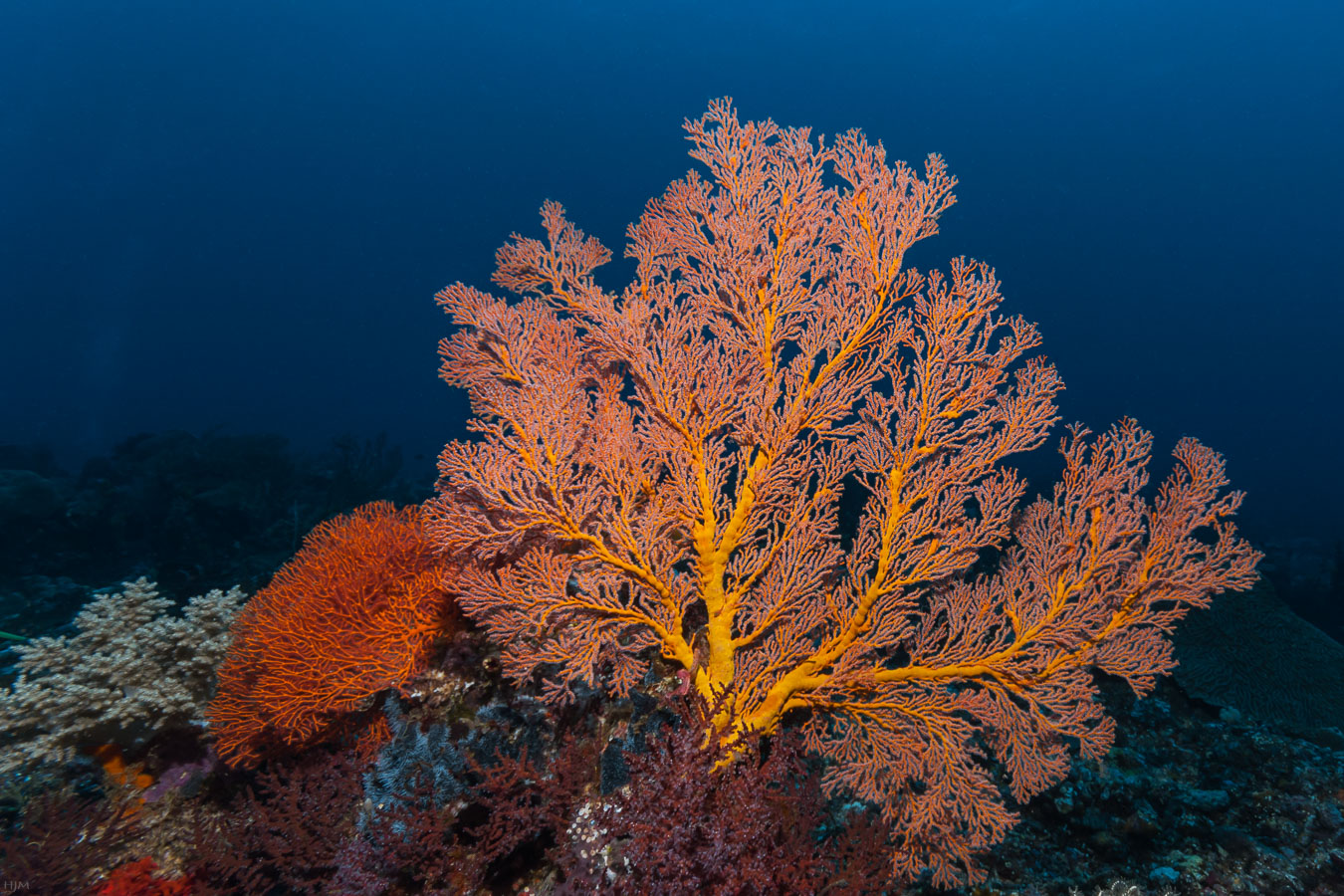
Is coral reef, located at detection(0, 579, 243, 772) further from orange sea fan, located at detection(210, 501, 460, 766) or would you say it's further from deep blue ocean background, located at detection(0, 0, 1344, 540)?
deep blue ocean background, located at detection(0, 0, 1344, 540)

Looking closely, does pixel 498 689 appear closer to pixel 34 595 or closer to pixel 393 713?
pixel 393 713

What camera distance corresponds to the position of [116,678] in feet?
12.9

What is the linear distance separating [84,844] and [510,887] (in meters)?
2.60

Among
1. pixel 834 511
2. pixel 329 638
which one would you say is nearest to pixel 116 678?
pixel 329 638

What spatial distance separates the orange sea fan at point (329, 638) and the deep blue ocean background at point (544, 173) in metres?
87.8

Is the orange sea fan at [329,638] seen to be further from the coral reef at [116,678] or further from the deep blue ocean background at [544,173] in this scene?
the deep blue ocean background at [544,173]

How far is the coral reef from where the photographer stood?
12.2 ft

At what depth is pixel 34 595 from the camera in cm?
961

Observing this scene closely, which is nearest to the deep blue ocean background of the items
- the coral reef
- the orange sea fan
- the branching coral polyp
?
the branching coral polyp

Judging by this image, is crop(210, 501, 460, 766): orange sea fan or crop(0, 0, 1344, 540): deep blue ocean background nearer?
crop(210, 501, 460, 766): orange sea fan

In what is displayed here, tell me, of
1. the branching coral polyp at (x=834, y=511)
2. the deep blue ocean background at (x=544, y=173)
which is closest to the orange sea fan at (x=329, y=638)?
the branching coral polyp at (x=834, y=511)

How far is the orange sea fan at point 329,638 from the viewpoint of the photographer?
309 centimetres

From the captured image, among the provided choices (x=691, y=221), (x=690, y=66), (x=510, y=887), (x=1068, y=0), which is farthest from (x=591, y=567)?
(x=1068, y=0)

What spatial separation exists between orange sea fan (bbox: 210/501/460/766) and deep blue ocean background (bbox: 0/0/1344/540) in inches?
3458
